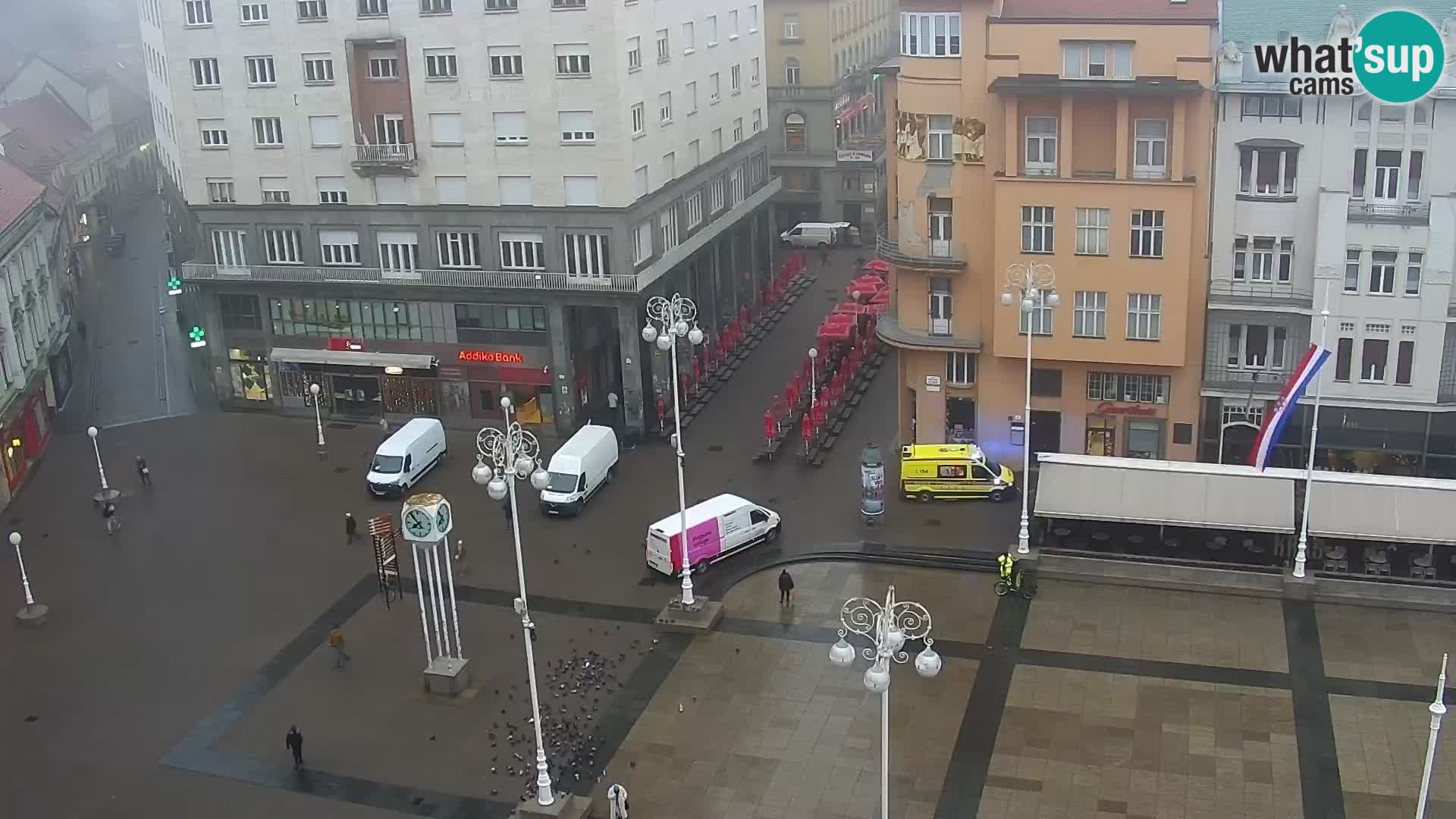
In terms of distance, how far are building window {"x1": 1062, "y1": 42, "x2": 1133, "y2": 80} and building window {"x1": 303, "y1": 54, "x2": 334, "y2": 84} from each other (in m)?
31.0

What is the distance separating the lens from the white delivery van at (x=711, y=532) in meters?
46.9

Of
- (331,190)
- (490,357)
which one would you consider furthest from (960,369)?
(331,190)

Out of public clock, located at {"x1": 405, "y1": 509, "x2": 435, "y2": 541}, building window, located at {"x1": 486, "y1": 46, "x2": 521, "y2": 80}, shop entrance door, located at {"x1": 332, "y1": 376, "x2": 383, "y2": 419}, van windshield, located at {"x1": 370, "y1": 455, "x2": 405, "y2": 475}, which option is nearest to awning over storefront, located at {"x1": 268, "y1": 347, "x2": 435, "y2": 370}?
shop entrance door, located at {"x1": 332, "y1": 376, "x2": 383, "y2": 419}

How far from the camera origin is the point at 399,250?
62.2 metres

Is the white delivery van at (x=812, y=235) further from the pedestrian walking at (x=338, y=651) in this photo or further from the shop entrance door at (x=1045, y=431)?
the pedestrian walking at (x=338, y=651)

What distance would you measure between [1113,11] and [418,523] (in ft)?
95.4

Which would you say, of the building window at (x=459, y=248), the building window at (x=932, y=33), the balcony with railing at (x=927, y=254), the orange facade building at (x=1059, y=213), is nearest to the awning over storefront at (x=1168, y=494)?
the orange facade building at (x=1059, y=213)

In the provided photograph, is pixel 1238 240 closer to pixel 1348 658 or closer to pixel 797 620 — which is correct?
pixel 1348 658

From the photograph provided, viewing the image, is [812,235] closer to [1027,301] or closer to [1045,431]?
[1045,431]

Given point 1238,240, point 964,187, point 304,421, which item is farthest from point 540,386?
point 1238,240

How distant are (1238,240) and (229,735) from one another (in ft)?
120

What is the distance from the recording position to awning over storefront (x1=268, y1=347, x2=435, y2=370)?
62.6 meters

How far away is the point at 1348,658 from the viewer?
3975cm

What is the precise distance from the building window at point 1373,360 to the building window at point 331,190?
4137 centimetres
